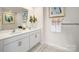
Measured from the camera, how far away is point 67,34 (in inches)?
63.1

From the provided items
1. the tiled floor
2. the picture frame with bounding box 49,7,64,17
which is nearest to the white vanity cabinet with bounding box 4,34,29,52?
→ the tiled floor

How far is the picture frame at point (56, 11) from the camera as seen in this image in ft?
5.24

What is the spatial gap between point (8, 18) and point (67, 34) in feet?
2.44

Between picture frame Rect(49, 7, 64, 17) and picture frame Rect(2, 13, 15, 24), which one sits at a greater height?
picture frame Rect(49, 7, 64, 17)

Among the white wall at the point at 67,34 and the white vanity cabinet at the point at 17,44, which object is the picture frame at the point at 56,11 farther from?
the white vanity cabinet at the point at 17,44

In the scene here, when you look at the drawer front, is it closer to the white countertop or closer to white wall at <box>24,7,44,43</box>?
the white countertop

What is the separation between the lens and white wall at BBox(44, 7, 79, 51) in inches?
62.3

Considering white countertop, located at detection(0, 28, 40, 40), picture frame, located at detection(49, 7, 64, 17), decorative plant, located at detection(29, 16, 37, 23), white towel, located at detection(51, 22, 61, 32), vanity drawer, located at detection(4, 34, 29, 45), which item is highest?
picture frame, located at detection(49, 7, 64, 17)

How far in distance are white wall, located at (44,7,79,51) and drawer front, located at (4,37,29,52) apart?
27cm

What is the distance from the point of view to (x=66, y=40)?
1602mm

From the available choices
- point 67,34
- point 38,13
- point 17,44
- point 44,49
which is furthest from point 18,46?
point 67,34
